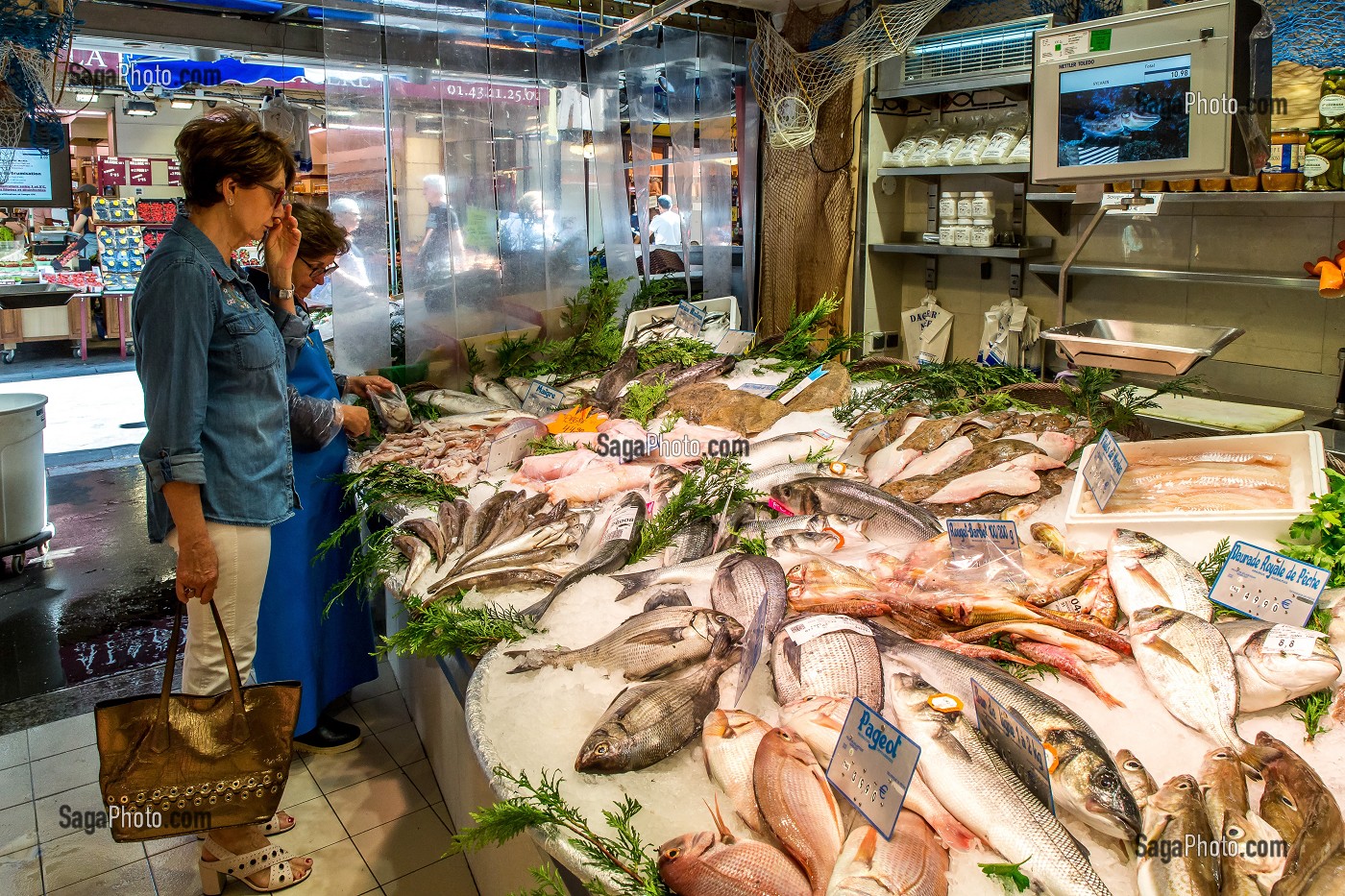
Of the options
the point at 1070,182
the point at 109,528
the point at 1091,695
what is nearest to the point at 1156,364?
the point at 1070,182

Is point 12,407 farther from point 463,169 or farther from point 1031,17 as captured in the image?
point 1031,17

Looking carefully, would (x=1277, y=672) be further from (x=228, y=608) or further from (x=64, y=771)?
(x=64, y=771)

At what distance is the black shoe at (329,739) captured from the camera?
3.32 meters

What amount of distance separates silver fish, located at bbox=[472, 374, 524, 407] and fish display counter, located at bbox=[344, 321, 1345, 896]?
1186 millimetres

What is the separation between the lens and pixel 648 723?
1540 millimetres

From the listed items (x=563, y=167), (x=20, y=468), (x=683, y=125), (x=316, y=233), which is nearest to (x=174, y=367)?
(x=316, y=233)

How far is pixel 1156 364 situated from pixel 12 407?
5.15 meters

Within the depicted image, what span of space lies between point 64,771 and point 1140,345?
12.3ft

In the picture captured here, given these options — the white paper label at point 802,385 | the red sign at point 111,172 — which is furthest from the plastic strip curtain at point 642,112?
the red sign at point 111,172

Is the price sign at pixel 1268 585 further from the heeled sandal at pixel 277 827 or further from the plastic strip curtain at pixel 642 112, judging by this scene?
the plastic strip curtain at pixel 642 112

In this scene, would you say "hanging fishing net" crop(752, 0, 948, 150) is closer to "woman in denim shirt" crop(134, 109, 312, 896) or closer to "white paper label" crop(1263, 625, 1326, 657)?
"woman in denim shirt" crop(134, 109, 312, 896)

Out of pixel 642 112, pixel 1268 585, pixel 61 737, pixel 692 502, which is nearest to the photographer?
pixel 1268 585

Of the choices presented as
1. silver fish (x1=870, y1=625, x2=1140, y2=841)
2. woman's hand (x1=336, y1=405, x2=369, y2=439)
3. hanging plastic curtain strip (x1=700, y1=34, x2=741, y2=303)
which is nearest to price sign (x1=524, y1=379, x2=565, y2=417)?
woman's hand (x1=336, y1=405, x2=369, y2=439)

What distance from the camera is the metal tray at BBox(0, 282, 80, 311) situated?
9.75 metres
